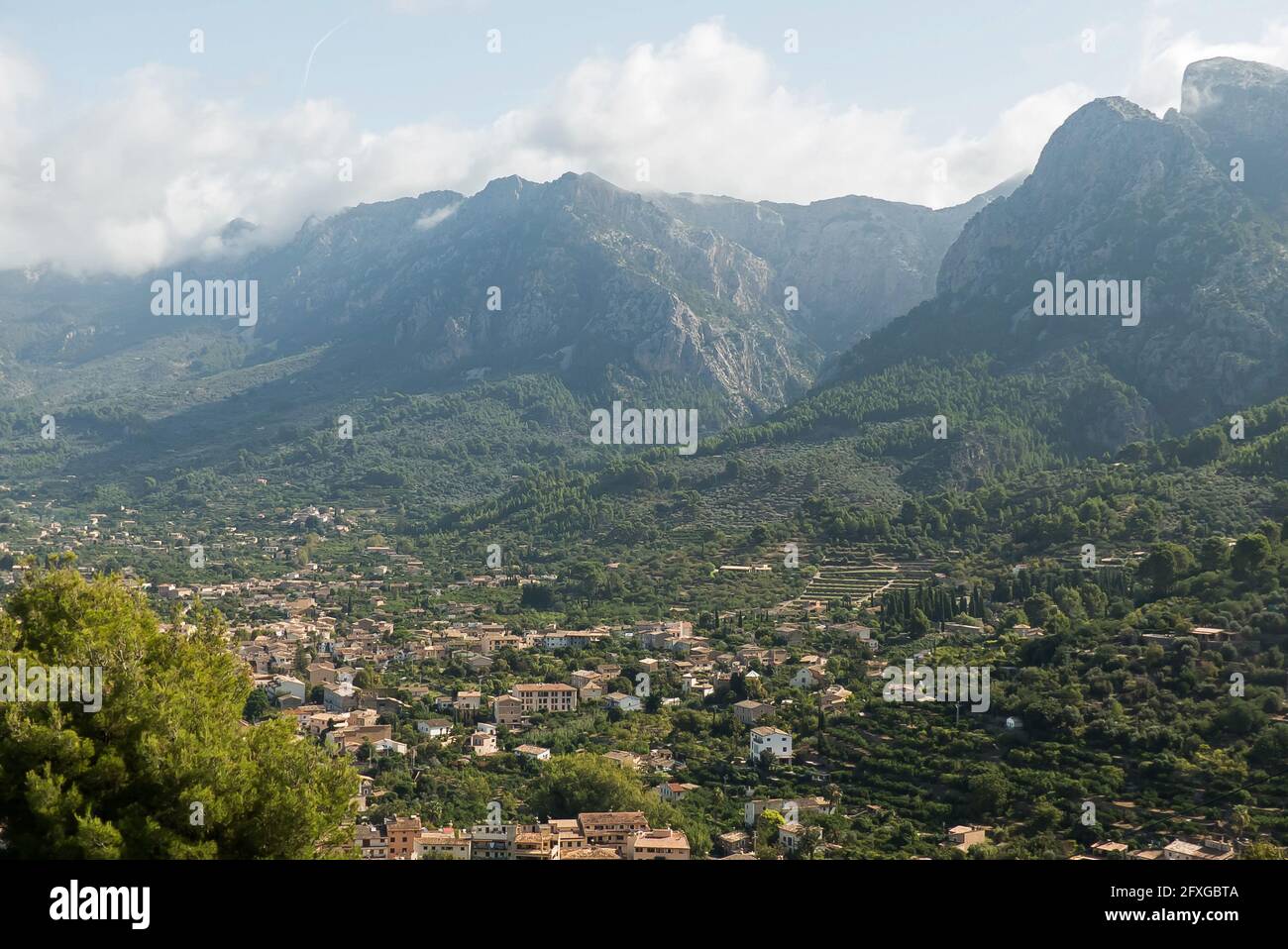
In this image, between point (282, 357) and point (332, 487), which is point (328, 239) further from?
point (332, 487)

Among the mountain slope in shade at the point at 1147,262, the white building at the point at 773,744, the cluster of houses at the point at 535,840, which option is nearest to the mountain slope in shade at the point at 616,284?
the mountain slope in shade at the point at 1147,262

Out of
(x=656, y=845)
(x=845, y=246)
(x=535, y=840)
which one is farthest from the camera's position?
(x=845, y=246)

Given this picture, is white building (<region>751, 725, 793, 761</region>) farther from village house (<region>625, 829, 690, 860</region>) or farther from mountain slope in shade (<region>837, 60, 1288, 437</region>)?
mountain slope in shade (<region>837, 60, 1288, 437</region>)

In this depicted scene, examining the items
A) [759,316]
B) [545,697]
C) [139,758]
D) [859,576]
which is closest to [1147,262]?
[859,576]

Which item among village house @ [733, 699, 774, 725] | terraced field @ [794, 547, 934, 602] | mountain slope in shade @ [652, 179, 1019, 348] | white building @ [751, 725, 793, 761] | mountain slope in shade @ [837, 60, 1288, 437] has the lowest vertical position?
white building @ [751, 725, 793, 761]

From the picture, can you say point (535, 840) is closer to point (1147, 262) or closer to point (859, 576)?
point (859, 576)

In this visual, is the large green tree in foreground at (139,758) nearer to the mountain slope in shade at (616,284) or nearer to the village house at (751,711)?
the village house at (751,711)

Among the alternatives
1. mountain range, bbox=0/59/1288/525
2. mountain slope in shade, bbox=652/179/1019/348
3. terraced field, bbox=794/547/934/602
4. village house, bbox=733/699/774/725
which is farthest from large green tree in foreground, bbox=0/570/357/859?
mountain slope in shade, bbox=652/179/1019/348

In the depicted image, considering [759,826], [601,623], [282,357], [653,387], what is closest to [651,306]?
[653,387]
